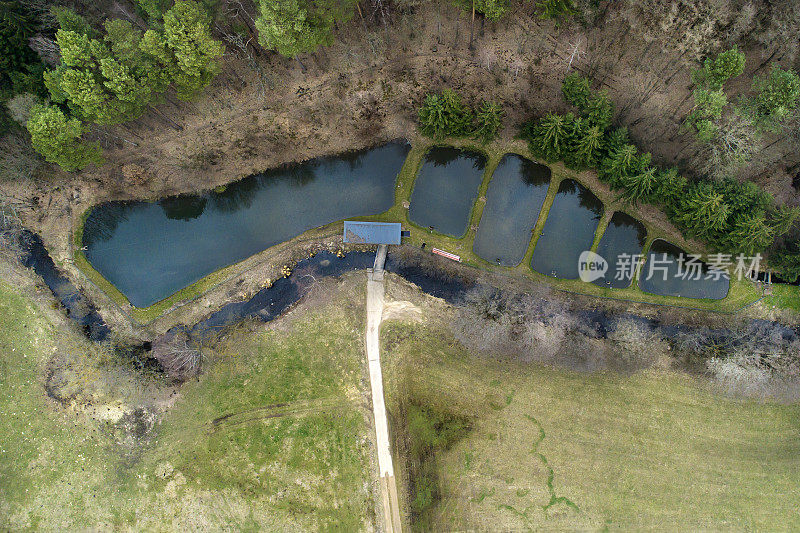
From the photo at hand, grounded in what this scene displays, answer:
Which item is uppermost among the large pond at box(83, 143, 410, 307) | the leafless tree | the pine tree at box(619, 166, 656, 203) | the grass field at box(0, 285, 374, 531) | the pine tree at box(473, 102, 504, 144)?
the pine tree at box(473, 102, 504, 144)

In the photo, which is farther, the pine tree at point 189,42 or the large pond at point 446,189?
the large pond at point 446,189

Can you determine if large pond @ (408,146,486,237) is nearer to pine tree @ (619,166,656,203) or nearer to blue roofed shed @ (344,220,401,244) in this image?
blue roofed shed @ (344,220,401,244)

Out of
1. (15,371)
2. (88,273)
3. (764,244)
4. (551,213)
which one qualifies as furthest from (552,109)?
(15,371)

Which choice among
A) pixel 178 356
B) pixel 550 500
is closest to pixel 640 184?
pixel 550 500

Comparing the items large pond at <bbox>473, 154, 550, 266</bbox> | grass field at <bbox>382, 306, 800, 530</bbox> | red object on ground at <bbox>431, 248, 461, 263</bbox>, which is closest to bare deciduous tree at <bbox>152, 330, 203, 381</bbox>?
grass field at <bbox>382, 306, 800, 530</bbox>

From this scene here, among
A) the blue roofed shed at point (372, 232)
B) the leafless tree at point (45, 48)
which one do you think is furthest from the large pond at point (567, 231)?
the leafless tree at point (45, 48)

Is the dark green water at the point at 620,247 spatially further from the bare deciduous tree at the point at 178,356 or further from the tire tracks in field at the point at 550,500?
the bare deciduous tree at the point at 178,356

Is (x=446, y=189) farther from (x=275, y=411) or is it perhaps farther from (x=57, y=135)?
(x=57, y=135)
